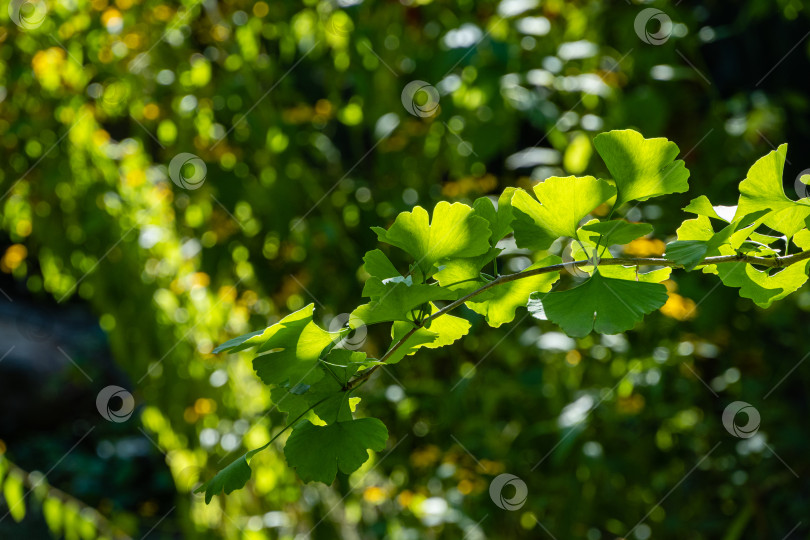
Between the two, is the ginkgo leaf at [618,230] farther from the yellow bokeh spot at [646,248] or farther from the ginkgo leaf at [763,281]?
the yellow bokeh spot at [646,248]

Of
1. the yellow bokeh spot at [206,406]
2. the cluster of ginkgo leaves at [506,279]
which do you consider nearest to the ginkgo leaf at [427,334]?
the cluster of ginkgo leaves at [506,279]

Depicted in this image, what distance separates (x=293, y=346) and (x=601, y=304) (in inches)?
Result: 4.2

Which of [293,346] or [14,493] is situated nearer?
[293,346]

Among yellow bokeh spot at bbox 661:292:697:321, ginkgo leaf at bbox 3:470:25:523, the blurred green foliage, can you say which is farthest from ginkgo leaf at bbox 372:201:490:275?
ginkgo leaf at bbox 3:470:25:523

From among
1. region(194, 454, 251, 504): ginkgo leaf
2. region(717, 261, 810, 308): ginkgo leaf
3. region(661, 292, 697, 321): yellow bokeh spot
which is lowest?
region(661, 292, 697, 321): yellow bokeh spot

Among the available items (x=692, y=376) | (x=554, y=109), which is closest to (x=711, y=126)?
(x=554, y=109)

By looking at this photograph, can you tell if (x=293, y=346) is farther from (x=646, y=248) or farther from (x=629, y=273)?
(x=646, y=248)

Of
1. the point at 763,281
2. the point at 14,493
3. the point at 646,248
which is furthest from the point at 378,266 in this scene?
the point at 14,493

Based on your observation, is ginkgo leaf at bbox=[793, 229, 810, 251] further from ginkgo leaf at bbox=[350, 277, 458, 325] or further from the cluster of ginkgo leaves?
ginkgo leaf at bbox=[350, 277, 458, 325]

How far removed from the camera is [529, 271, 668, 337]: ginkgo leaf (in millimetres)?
261

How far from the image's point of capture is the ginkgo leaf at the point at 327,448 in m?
0.27

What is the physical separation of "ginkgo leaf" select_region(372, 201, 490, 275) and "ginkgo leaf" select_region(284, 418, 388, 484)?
64 mm

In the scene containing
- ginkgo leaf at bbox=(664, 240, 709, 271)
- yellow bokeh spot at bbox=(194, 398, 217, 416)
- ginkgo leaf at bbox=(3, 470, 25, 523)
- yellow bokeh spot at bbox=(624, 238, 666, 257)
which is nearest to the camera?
ginkgo leaf at bbox=(664, 240, 709, 271)

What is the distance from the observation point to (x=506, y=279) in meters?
0.27
